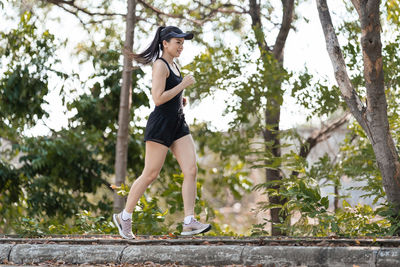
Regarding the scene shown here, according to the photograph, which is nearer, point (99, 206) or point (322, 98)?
point (322, 98)

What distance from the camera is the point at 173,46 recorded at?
557 centimetres

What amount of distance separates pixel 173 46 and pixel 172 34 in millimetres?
115

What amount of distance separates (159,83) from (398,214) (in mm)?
2610

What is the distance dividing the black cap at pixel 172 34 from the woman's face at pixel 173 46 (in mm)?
44

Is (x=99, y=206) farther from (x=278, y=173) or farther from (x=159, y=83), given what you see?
(x=159, y=83)

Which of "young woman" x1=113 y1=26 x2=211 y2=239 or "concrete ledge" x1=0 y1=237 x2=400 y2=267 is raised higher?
"young woman" x1=113 y1=26 x2=211 y2=239

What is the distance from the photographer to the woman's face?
557 cm

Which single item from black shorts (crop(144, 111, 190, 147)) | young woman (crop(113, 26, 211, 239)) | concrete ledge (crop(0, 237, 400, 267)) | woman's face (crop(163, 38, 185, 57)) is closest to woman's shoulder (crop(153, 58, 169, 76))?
young woman (crop(113, 26, 211, 239))

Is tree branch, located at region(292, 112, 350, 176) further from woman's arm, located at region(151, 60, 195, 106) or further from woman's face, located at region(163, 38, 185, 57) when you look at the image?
woman's arm, located at region(151, 60, 195, 106)

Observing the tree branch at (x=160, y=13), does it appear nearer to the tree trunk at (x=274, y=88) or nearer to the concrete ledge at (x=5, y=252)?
the tree trunk at (x=274, y=88)

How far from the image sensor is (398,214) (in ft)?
19.5

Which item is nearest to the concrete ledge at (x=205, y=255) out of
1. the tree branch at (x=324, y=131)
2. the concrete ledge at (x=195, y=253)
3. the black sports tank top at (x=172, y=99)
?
the concrete ledge at (x=195, y=253)

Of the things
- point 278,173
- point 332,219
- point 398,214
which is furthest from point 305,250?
point 278,173

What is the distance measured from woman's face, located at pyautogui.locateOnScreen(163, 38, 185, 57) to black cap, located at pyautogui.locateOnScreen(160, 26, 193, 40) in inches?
1.7
